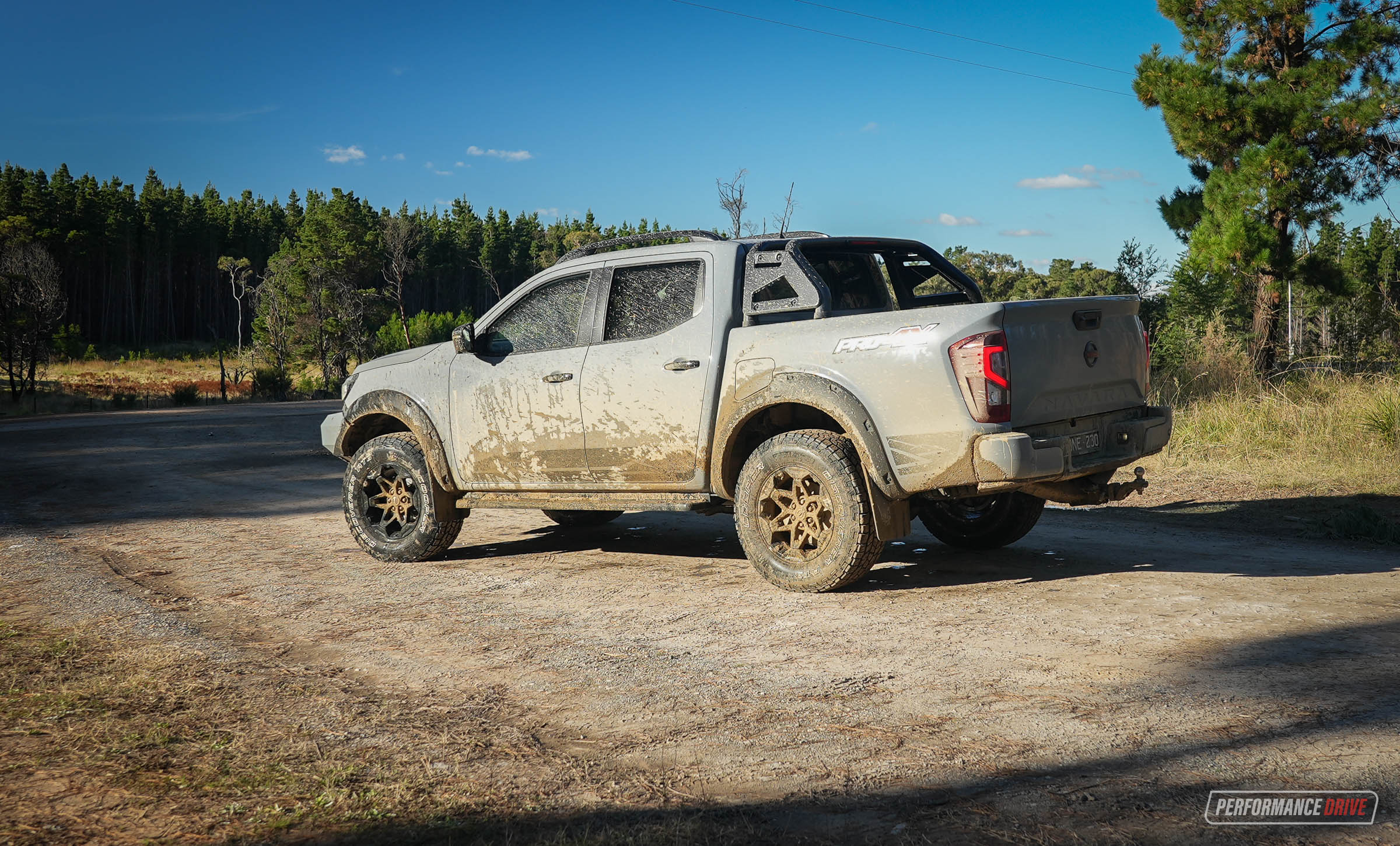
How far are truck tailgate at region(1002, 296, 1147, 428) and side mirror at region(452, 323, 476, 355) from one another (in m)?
3.59

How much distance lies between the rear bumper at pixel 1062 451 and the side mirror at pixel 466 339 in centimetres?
353

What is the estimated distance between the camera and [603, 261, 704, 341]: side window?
636 centimetres

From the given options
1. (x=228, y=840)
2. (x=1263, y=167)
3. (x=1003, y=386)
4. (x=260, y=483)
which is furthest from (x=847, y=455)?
(x=1263, y=167)

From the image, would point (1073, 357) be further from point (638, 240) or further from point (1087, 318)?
point (638, 240)

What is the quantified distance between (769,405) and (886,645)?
1.61 metres

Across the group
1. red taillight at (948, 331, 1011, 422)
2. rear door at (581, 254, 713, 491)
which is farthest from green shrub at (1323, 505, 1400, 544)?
rear door at (581, 254, 713, 491)

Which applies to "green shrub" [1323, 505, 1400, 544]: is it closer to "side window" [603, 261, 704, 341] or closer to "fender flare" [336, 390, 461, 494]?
"side window" [603, 261, 704, 341]

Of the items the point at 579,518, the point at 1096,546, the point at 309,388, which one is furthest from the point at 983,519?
the point at 309,388

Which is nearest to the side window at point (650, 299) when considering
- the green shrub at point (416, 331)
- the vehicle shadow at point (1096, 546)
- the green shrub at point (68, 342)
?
the vehicle shadow at point (1096, 546)

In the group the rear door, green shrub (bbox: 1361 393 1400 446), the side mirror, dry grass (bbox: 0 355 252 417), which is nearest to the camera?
the rear door

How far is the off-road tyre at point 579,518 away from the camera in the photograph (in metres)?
8.85

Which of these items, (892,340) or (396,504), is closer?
(892,340)
